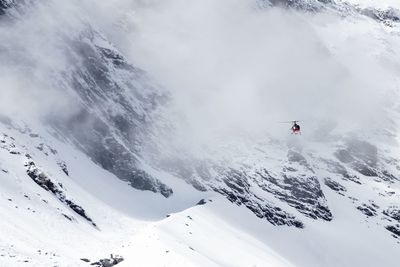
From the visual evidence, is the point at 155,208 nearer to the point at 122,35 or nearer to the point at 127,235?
the point at 127,235

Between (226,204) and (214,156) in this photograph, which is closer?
(226,204)

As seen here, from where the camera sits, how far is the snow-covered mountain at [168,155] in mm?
67062

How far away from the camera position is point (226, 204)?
4242 inches

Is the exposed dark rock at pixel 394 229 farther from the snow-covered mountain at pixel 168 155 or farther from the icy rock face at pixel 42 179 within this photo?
the icy rock face at pixel 42 179

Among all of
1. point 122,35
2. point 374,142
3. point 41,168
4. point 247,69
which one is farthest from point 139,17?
point 41,168

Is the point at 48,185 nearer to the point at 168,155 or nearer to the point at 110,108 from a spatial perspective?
the point at 110,108

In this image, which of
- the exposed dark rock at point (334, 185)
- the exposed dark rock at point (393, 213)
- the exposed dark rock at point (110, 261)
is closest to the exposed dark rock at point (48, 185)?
the exposed dark rock at point (110, 261)

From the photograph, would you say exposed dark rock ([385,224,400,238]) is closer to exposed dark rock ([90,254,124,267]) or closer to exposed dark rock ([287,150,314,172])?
exposed dark rock ([287,150,314,172])

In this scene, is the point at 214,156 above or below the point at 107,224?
above

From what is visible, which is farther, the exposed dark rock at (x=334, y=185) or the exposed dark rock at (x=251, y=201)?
the exposed dark rock at (x=334, y=185)

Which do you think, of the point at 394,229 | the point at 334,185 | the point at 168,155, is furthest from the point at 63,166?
the point at 394,229

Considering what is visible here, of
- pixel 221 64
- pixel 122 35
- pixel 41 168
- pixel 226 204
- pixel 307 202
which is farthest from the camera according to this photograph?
pixel 221 64

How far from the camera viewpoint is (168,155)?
116 m

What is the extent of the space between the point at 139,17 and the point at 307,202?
70.7 metres
